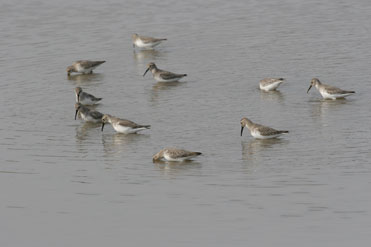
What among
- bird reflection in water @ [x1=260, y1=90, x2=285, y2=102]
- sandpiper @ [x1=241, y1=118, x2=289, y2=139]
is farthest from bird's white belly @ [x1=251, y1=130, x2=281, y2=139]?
bird reflection in water @ [x1=260, y1=90, x2=285, y2=102]

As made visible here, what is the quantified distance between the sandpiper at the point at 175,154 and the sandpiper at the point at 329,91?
7.45 m

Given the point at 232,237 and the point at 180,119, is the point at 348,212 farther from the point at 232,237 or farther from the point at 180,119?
the point at 180,119

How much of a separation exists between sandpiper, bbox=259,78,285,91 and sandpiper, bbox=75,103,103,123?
5.47 metres

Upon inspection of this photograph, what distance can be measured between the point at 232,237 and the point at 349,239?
6.63ft

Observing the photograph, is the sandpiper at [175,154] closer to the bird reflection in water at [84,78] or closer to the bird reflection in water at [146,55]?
the bird reflection in water at [84,78]

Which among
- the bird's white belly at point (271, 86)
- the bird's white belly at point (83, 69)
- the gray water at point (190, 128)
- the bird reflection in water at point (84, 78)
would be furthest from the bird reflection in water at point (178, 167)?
the bird's white belly at point (83, 69)

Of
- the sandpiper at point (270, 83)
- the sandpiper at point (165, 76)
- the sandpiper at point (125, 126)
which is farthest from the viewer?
the sandpiper at point (165, 76)

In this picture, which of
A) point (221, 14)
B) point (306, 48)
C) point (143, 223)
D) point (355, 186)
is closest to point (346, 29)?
point (306, 48)

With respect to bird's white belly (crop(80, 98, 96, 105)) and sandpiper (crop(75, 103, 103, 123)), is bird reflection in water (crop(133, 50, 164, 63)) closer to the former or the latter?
bird's white belly (crop(80, 98, 96, 105))

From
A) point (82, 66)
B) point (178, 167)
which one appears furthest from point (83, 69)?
point (178, 167)

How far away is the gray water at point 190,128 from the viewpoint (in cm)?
1652

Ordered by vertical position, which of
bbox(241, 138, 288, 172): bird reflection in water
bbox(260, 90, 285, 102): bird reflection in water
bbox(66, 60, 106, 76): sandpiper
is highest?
bbox(66, 60, 106, 76): sandpiper

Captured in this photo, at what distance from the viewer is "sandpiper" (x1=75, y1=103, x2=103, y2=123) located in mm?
25109

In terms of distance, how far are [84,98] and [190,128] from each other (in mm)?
4589
